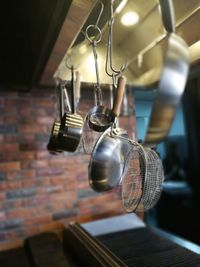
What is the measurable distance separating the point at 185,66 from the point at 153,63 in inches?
32.0

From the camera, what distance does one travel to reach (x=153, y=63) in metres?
1.23

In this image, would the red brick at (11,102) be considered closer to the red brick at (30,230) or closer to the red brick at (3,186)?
the red brick at (3,186)

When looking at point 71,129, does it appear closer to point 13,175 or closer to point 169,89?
point 169,89

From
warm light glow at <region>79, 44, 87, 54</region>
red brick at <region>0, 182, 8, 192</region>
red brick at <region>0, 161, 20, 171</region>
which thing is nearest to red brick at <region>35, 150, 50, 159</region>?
red brick at <region>0, 161, 20, 171</region>

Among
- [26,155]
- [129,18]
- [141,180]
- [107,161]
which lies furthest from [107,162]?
[26,155]

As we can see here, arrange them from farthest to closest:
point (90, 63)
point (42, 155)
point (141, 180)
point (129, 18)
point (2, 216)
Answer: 1. point (42, 155)
2. point (2, 216)
3. point (129, 18)
4. point (90, 63)
5. point (141, 180)

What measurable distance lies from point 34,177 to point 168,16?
1.10m

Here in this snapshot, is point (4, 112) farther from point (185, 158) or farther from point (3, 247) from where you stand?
point (185, 158)

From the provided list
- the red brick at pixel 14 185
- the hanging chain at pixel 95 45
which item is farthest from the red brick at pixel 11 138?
the hanging chain at pixel 95 45

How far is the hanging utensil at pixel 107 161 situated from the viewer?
0.76m

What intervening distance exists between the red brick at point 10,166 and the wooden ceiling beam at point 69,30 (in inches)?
20.1

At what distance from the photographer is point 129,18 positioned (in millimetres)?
1051

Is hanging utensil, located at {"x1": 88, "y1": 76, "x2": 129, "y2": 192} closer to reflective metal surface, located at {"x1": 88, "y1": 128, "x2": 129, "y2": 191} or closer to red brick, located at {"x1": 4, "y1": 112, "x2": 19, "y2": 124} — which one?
reflective metal surface, located at {"x1": 88, "y1": 128, "x2": 129, "y2": 191}

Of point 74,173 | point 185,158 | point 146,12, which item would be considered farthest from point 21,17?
point 185,158
